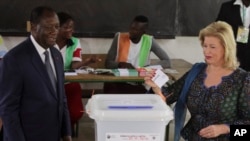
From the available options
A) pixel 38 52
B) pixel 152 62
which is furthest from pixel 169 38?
pixel 38 52

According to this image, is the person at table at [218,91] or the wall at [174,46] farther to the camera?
the wall at [174,46]

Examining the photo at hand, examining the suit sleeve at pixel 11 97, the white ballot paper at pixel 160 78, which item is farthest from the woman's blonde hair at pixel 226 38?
the suit sleeve at pixel 11 97

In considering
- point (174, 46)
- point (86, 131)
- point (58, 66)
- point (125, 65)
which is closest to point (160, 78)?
point (58, 66)

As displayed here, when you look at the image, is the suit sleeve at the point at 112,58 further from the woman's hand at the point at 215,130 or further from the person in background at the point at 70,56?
the woman's hand at the point at 215,130

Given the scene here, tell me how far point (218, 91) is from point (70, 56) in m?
1.85

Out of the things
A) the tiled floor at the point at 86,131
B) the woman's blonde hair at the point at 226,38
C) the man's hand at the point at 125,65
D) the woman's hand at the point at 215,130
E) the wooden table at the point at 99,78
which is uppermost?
the woman's blonde hair at the point at 226,38

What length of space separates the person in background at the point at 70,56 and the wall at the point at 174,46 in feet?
2.87

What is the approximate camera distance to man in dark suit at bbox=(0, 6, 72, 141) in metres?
1.75

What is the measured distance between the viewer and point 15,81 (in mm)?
1740

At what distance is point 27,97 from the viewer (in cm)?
181

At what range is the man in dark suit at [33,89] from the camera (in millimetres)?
1753

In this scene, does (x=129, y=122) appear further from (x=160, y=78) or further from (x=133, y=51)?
(x=133, y=51)

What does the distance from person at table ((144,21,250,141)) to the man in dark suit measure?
0.59 m

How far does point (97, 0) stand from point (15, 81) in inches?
114
